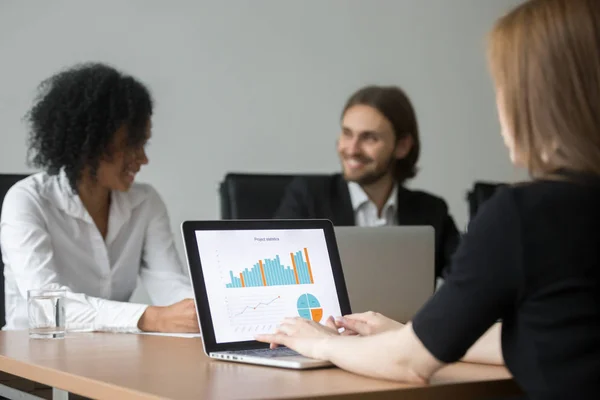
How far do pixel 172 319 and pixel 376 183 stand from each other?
1.47 m

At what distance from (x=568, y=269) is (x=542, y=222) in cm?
6

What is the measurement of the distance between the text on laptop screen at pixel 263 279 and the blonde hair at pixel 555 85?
23.7 inches

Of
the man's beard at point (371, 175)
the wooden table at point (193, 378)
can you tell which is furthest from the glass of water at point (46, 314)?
the man's beard at point (371, 175)

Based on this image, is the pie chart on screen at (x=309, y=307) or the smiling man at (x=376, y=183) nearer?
the pie chart on screen at (x=309, y=307)

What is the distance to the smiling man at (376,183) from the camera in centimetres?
284

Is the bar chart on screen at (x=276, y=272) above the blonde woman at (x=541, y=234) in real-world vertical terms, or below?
below

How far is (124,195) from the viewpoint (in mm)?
2594

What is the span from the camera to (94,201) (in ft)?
8.33

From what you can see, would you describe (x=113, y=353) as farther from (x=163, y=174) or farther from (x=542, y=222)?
(x=163, y=174)

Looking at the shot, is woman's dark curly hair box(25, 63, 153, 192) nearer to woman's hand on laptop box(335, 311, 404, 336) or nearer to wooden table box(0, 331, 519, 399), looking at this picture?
wooden table box(0, 331, 519, 399)

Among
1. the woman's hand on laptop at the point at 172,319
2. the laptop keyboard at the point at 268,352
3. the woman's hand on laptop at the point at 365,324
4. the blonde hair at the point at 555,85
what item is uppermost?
the blonde hair at the point at 555,85

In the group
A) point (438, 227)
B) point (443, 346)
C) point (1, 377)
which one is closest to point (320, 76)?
point (438, 227)

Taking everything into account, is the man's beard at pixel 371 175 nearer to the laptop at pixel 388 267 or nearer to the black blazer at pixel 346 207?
the black blazer at pixel 346 207

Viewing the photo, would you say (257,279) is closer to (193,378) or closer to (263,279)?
(263,279)
